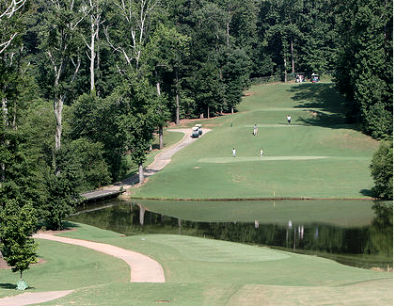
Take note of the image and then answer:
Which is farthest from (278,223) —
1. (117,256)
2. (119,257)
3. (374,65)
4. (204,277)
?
(374,65)

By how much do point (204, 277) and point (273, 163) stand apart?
42.2 meters

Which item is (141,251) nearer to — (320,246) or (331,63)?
(320,246)

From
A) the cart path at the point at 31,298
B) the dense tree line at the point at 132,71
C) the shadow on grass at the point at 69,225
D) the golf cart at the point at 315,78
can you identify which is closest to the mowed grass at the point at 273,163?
the dense tree line at the point at 132,71

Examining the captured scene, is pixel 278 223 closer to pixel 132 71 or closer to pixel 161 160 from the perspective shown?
pixel 132 71

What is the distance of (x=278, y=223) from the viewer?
1842 inches

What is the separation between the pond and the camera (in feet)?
125

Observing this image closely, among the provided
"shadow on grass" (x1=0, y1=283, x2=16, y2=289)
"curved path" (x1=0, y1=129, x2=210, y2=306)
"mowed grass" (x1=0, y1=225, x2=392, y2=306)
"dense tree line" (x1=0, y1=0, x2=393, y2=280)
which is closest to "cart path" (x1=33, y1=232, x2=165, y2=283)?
"curved path" (x1=0, y1=129, x2=210, y2=306)

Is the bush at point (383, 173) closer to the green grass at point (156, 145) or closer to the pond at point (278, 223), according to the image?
the pond at point (278, 223)

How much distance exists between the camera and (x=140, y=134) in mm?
66438

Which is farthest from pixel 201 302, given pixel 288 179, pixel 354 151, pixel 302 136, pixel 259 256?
pixel 302 136

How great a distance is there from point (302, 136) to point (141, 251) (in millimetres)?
51586

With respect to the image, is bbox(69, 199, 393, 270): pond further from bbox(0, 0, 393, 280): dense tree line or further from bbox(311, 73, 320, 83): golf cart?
bbox(311, 73, 320, 83): golf cart

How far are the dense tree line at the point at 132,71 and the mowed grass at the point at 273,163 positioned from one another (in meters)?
4.79

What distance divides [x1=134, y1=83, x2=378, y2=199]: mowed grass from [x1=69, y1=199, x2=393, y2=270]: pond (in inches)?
148
